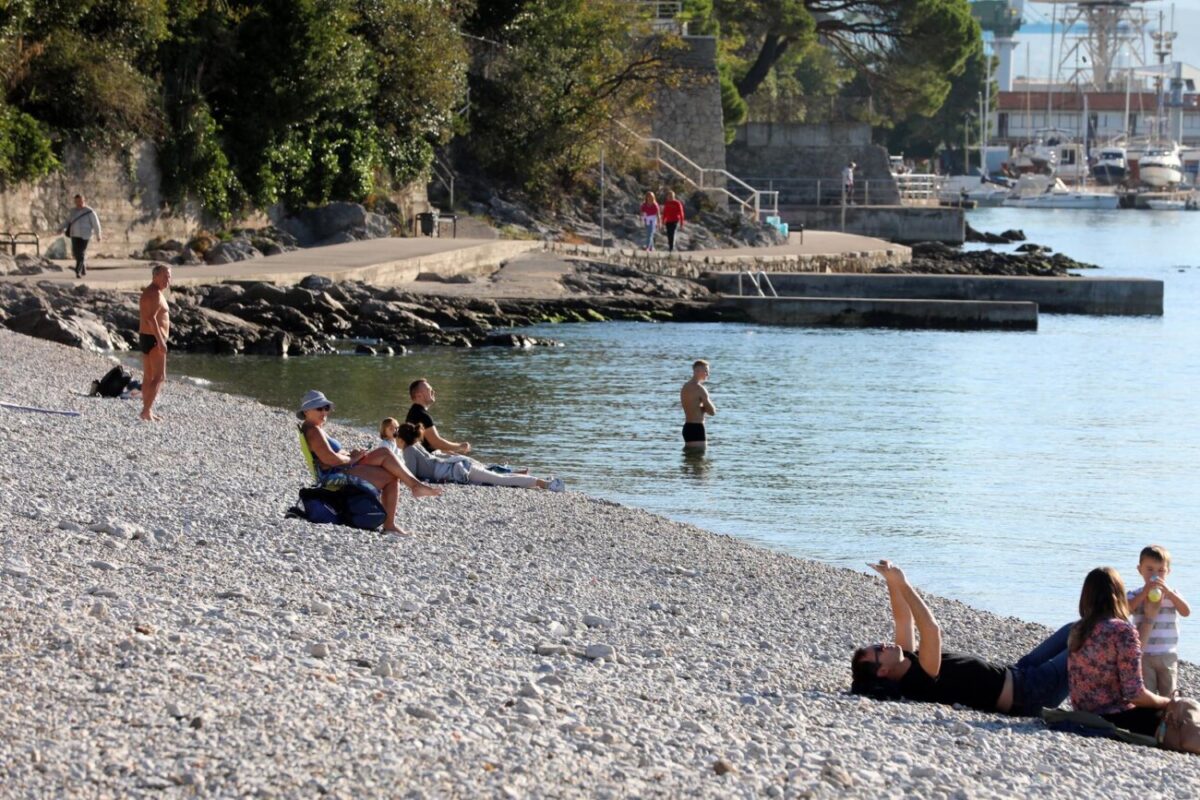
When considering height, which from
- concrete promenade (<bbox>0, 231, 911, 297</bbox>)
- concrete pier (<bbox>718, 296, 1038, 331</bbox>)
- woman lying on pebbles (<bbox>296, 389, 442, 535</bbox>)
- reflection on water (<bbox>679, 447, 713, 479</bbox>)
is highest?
concrete promenade (<bbox>0, 231, 911, 297</bbox>)

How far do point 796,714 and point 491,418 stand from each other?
1283 cm

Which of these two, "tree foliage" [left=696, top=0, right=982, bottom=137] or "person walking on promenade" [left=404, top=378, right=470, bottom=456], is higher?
"tree foliage" [left=696, top=0, right=982, bottom=137]

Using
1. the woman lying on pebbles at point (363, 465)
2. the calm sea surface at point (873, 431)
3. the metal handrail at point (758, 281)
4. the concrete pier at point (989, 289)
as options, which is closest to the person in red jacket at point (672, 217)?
the concrete pier at point (989, 289)

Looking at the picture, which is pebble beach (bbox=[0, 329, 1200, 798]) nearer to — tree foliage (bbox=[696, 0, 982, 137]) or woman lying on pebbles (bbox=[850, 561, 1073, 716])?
woman lying on pebbles (bbox=[850, 561, 1073, 716])

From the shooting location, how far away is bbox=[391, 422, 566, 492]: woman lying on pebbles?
43.1ft

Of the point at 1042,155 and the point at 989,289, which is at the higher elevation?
the point at 1042,155

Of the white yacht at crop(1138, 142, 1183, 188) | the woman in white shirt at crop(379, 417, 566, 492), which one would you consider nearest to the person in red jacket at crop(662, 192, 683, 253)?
the woman in white shirt at crop(379, 417, 566, 492)

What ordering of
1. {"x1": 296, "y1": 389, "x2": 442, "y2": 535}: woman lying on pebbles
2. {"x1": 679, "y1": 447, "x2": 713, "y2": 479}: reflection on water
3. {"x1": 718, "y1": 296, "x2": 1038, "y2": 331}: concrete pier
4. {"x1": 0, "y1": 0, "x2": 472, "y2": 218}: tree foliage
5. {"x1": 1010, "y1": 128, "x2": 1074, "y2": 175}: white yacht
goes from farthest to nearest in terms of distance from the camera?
{"x1": 1010, "y1": 128, "x2": 1074, "y2": 175}: white yacht < {"x1": 718, "y1": 296, "x2": 1038, "y2": 331}: concrete pier < {"x1": 0, "y1": 0, "x2": 472, "y2": 218}: tree foliage < {"x1": 679, "y1": 447, "x2": 713, "y2": 479}: reflection on water < {"x1": 296, "y1": 389, "x2": 442, "y2": 535}: woman lying on pebbles

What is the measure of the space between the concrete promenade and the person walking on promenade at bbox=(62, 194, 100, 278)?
29 cm

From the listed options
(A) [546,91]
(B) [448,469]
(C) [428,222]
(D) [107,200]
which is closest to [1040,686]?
(B) [448,469]

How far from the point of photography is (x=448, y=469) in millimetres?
13359

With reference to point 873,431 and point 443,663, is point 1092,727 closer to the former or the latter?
point 443,663

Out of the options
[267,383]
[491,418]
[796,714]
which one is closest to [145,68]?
[267,383]

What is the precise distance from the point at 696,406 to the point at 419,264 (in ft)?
47.7
